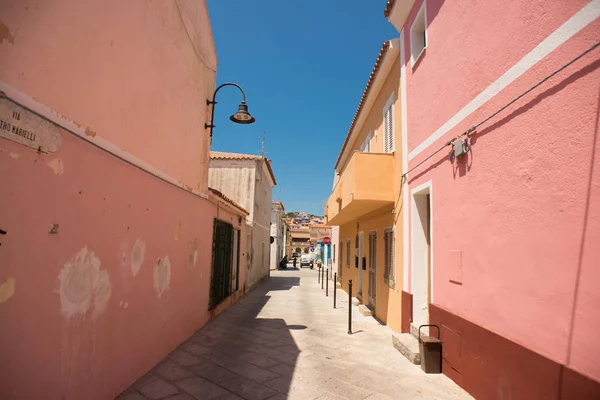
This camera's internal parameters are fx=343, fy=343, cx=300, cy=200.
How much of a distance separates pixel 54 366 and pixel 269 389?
2.39m

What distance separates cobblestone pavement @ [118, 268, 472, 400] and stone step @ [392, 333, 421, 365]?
0.11 m

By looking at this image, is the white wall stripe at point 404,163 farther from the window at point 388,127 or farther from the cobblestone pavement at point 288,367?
the cobblestone pavement at point 288,367

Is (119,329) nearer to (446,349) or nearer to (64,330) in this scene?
(64,330)

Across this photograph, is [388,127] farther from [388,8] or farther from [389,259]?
[389,259]

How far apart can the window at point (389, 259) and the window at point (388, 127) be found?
1991 millimetres

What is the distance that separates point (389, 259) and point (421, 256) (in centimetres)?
171

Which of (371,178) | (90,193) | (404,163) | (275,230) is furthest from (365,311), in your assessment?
(275,230)

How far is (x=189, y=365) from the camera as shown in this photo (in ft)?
16.8

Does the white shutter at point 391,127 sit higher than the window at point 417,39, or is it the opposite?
the window at point 417,39

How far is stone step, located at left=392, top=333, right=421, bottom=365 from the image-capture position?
523 centimetres

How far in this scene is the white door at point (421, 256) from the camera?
6.23 m

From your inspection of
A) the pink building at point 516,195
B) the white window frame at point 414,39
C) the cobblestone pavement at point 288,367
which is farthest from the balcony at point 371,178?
the cobblestone pavement at point 288,367

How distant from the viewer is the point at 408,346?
553cm

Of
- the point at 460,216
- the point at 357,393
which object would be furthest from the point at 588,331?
the point at 357,393
